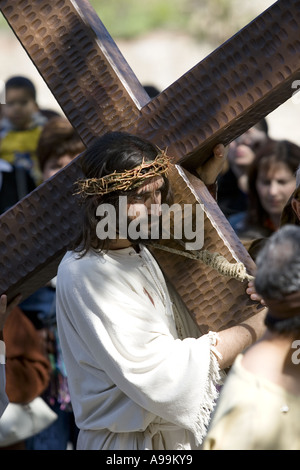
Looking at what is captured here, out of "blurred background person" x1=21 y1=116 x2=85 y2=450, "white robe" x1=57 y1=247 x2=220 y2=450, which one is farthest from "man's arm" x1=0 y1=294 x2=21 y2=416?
"blurred background person" x1=21 y1=116 x2=85 y2=450

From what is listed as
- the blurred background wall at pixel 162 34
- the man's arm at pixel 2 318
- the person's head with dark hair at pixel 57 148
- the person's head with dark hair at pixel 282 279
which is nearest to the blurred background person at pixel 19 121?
the person's head with dark hair at pixel 57 148

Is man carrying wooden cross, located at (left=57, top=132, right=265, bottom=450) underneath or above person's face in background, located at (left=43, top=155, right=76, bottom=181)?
underneath

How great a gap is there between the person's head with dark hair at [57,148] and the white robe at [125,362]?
184 cm

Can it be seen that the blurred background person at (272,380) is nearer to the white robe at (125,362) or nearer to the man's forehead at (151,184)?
the white robe at (125,362)

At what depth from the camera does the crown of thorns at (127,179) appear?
8.63 feet

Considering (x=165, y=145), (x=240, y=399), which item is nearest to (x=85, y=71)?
(x=165, y=145)

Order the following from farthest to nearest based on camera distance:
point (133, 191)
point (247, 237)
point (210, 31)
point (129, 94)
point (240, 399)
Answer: point (210, 31) → point (247, 237) → point (129, 94) → point (133, 191) → point (240, 399)

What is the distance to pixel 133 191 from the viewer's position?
265cm

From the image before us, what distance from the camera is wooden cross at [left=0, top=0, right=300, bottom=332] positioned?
2627 millimetres

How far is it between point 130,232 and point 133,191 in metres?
0.12

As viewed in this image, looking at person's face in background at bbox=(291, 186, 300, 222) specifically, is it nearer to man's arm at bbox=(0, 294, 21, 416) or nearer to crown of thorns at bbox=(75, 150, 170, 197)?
crown of thorns at bbox=(75, 150, 170, 197)

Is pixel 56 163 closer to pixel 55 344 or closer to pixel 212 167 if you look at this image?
pixel 55 344

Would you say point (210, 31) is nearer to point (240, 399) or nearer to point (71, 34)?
point (71, 34)

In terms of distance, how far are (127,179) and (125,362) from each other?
522mm
